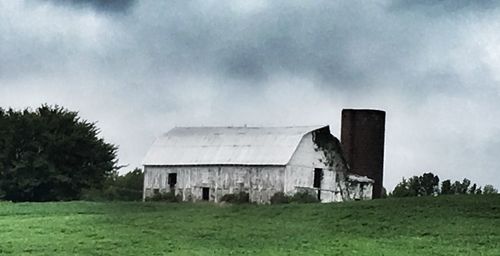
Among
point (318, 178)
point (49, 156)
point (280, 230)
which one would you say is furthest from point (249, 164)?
point (280, 230)

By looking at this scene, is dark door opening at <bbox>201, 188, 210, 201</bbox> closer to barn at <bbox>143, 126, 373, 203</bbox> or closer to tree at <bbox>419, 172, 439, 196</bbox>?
barn at <bbox>143, 126, 373, 203</bbox>

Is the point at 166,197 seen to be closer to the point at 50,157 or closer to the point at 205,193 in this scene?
the point at 205,193

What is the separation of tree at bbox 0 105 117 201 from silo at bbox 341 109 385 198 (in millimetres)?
17156

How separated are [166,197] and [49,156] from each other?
1583 cm

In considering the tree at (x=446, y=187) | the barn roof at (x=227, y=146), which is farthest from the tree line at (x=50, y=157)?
the tree at (x=446, y=187)

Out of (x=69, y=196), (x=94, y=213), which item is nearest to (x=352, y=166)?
(x=69, y=196)

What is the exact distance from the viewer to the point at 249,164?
6444 centimetres

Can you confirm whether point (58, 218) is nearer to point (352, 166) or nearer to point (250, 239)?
point (250, 239)

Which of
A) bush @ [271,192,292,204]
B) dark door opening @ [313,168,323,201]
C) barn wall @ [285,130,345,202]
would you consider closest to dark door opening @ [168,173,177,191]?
bush @ [271,192,292,204]

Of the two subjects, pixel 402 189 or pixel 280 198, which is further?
pixel 402 189

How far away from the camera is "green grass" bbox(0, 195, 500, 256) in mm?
31531

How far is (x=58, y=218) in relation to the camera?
1634 inches

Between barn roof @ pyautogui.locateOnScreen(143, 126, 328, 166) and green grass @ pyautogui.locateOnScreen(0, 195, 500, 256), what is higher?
barn roof @ pyautogui.locateOnScreen(143, 126, 328, 166)

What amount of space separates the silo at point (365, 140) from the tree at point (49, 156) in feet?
56.3
